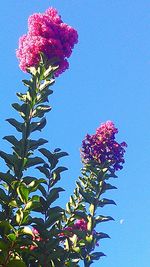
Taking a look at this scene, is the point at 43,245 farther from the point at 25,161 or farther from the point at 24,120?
the point at 24,120

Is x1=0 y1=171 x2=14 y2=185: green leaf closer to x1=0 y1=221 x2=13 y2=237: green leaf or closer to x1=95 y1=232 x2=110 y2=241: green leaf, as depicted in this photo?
x1=0 y1=221 x2=13 y2=237: green leaf

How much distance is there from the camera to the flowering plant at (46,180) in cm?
369

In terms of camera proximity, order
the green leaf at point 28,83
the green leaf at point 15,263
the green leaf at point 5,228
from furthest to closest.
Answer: the green leaf at point 28,83
the green leaf at point 5,228
the green leaf at point 15,263

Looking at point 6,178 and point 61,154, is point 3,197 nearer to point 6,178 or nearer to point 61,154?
point 6,178

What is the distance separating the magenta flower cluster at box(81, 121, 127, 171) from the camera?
6.06 meters

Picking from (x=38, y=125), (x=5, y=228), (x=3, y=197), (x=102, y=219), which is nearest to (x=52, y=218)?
(x=3, y=197)

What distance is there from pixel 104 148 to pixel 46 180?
74.6 inches

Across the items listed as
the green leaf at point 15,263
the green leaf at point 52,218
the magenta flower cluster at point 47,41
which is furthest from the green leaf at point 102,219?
the green leaf at point 15,263

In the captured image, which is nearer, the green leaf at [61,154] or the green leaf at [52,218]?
the green leaf at [52,218]

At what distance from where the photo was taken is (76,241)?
507cm

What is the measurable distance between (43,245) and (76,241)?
3.83 feet

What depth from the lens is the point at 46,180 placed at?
443 centimetres

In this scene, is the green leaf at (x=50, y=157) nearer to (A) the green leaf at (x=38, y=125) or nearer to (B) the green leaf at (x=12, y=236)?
(A) the green leaf at (x=38, y=125)

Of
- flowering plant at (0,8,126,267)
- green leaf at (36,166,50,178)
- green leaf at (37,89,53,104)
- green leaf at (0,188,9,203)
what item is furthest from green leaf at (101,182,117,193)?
green leaf at (0,188,9,203)
